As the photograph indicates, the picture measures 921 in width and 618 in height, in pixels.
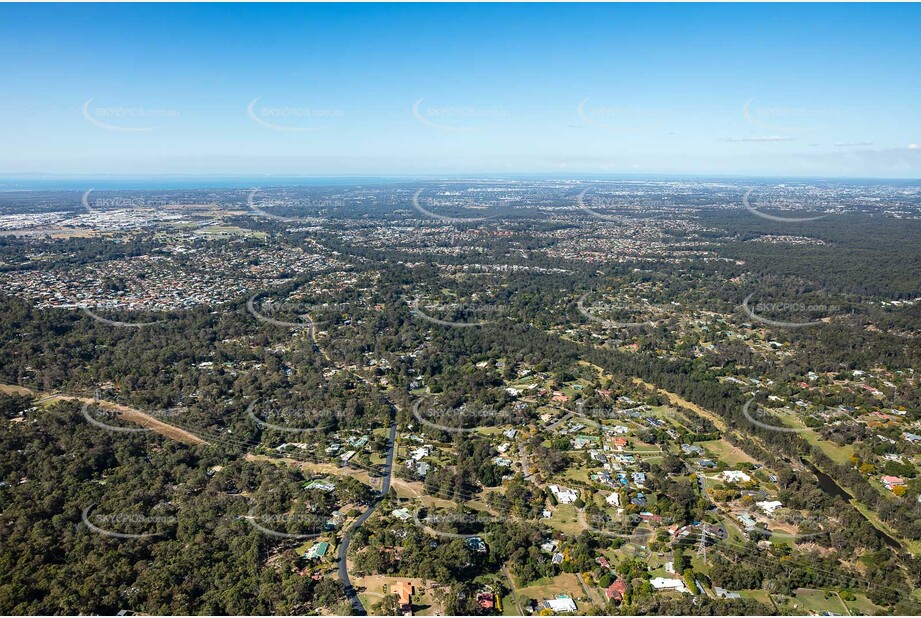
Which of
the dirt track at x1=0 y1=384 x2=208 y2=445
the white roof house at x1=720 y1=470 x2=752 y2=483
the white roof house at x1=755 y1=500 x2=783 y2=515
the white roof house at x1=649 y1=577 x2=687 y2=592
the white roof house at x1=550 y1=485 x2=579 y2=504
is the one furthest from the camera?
the dirt track at x1=0 y1=384 x2=208 y2=445

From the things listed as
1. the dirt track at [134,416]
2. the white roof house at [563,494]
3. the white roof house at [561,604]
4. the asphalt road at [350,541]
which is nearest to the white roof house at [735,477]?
the white roof house at [563,494]

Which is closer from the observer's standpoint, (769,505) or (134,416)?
(769,505)

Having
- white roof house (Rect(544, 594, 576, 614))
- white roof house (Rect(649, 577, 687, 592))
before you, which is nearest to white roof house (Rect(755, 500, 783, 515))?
white roof house (Rect(649, 577, 687, 592))

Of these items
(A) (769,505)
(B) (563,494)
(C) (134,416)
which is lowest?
(A) (769,505)

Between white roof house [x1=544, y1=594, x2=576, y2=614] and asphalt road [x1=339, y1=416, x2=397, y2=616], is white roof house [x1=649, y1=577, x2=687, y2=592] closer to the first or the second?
white roof house [x1=544, y1=594, x2=576, y2=614]

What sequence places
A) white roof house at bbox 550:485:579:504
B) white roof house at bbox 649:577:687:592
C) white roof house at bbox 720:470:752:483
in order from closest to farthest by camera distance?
white roof house at bbox 649:577:687:592 < white roof house at bbox 550:485:579:504 < white roof house at bbox 720:470:752:483

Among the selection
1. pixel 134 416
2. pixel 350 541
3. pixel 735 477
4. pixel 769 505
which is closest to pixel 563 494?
pixel 735 477

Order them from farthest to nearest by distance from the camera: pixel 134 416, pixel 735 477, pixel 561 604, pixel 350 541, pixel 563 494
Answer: pixel 134 416 < pixel 735 477 < pixel 563 494 < pixel 350 541 < pixel 561 604

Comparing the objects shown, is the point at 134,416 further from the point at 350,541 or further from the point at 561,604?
the point at 561,604

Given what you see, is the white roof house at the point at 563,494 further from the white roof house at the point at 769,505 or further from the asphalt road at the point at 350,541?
the white roof house at the point at 769,505

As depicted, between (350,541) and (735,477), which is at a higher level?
(350,541)

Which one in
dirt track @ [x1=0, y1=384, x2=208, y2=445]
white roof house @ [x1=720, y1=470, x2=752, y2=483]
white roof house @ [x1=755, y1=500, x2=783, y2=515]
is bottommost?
white roof house @ [x1=755, y1=500, x2=783, y2=515]

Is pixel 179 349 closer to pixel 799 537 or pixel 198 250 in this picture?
pixel 799 537
